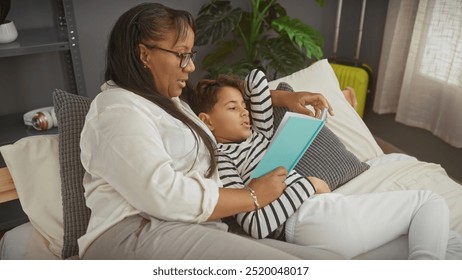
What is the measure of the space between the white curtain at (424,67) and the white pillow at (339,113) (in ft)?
1.91

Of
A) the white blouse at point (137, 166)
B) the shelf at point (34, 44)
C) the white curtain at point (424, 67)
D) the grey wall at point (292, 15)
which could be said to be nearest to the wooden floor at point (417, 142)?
the white curtain at point (424, 67)

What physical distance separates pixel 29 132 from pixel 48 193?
749 mm

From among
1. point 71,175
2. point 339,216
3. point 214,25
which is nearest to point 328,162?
point 339,216

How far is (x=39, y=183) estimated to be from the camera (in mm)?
1085

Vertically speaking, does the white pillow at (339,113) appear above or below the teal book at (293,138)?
below

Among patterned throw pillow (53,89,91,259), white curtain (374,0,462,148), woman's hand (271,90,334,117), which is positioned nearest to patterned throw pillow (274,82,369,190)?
woman's hand (271,90,334,117)

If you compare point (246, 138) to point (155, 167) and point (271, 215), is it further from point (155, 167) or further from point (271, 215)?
point (155, 167)

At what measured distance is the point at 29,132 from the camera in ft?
5.66

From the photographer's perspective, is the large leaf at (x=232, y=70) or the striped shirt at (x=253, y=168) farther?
the large leaf at (x=232, y=70)

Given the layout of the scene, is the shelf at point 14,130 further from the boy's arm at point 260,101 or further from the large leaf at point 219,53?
the boy's arm at point 260,101

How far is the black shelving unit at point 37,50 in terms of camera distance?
1.60 metres

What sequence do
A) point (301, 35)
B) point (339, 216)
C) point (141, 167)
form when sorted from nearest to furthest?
1. point (141, 167)
2. point (339, 216)
3. point (301, 35)

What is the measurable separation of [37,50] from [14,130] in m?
0.38

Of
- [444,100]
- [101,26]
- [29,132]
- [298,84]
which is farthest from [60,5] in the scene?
[444,100]
